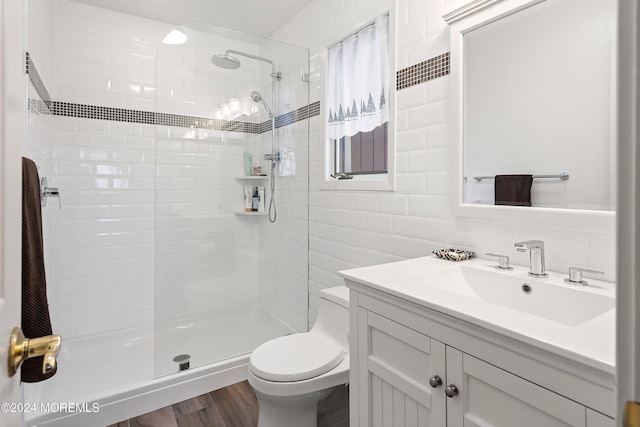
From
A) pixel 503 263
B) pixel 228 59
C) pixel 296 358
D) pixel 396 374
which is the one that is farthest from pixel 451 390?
pixel 228 59

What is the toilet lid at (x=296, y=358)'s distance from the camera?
146 centimetres

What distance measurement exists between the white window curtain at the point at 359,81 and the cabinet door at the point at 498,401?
1.38 metres

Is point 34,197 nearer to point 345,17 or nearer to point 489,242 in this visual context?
point 489,242

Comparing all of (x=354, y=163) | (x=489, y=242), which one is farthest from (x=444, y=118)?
(x=354, y=163)

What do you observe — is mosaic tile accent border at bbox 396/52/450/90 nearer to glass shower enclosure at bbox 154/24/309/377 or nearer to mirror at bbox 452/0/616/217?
mirror at bbox 452/0/616/217

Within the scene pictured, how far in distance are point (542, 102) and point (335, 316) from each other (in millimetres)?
1334

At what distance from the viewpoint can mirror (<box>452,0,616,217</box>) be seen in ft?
3.46

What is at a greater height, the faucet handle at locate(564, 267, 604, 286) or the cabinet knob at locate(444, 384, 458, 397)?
the faucet handle at locate(564, 267, 604, 286)

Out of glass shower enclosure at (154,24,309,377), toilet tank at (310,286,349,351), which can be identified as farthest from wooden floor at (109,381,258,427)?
toilet tank at (310,286,349,351)

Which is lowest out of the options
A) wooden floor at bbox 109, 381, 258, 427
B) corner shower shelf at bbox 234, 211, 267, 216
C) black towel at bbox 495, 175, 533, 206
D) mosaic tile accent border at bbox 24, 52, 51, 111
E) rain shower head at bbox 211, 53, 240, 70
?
wooden floor at bbox 109, 381, 258, 427

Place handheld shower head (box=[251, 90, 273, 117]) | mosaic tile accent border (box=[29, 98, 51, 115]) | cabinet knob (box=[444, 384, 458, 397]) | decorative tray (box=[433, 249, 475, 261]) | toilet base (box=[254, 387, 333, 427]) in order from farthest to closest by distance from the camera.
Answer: handheld shower head (box=[251, 90, 273, 117]) → mosaic tile accent border (box=[29, 98, 51, 115]) → toilet base (box=[254, 387, 333, 427]) → decorative tray (box=[433, 249, 475, 261]) → cabinet knob (box=[444, 384, 458, 397])

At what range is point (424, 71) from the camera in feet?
5.26

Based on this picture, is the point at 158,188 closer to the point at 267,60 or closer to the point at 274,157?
the point at 274,157

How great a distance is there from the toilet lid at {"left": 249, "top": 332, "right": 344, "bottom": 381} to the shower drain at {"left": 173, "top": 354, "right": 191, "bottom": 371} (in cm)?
76
